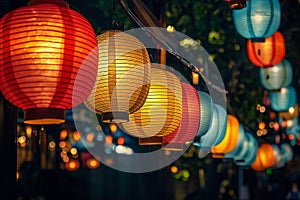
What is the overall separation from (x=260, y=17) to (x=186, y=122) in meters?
2.03

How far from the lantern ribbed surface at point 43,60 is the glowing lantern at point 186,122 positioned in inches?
63.0

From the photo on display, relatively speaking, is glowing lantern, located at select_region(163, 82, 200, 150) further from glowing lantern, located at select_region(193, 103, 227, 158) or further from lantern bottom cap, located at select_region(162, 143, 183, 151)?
glowing lantern, located at select_region(193, 103, 227, 158)

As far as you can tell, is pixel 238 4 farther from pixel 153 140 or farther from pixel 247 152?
pixel 247 152

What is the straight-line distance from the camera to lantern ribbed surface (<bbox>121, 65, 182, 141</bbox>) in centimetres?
394

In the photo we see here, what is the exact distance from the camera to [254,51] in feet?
24.2

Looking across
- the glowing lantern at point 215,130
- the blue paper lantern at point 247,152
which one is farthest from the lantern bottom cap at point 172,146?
the blue paper lantern at point 247,152

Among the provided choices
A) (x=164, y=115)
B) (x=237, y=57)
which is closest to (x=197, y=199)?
(x=237, y=57)

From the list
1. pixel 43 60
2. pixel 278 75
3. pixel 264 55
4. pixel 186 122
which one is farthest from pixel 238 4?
pixel 278 75

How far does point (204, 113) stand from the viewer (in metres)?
5.10

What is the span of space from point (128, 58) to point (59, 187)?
367 inches

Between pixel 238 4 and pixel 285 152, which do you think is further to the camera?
pixel 285 152

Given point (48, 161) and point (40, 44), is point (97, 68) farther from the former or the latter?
point (48, 161)

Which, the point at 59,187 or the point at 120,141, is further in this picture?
the point at 59,187

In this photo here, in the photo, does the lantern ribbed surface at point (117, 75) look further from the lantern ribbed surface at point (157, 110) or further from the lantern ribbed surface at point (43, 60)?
the lantern ribbed surface at point (157, 110)
